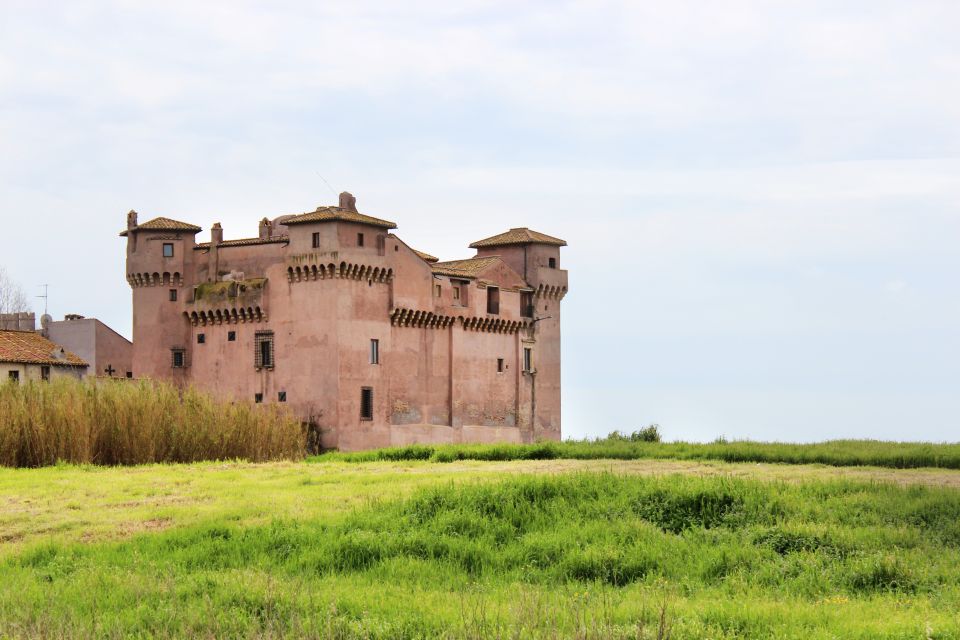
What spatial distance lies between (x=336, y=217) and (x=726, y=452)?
23318mm

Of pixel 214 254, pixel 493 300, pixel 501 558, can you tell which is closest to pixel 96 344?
pixel 214 254

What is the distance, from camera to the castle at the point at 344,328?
43.6 meters

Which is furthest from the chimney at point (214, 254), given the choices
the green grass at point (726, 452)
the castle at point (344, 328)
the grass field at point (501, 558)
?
the grass field at point (501, 558)

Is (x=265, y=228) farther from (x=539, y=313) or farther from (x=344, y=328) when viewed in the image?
(x=539, y=313)

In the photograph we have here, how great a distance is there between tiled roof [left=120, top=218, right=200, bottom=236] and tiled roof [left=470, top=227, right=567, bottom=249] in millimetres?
13752

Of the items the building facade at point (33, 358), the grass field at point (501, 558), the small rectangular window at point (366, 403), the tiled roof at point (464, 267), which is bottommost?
the grass field at point (501, 558)

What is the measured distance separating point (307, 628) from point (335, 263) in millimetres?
33340

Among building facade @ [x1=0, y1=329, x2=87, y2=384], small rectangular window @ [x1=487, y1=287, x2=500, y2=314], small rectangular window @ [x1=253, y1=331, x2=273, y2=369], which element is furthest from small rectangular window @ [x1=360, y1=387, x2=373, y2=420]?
building facade @ [x1=0, y1=329, x2=87, y2=384]

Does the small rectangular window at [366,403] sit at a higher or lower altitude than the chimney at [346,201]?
lower

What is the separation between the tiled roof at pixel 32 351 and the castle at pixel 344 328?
13.9 ft

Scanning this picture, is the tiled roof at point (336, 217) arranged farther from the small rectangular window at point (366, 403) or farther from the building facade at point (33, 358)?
the building facade at point (33, 358)

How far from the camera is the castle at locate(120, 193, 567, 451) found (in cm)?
4362

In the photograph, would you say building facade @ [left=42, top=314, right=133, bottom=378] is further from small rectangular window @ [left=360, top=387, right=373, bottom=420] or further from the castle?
small rectangular window @ [left=360, top=387, right=373, bottom=420]

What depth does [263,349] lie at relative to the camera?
148ft
